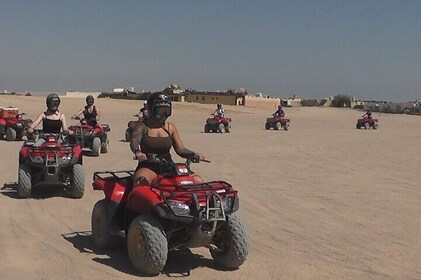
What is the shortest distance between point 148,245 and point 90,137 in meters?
12.3

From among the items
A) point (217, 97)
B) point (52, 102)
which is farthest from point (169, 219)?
point (217, 97)

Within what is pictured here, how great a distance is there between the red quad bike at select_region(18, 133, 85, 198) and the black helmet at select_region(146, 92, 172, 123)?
3.72m

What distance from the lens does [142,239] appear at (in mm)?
5895

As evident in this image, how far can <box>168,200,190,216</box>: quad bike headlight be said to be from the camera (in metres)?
5.63

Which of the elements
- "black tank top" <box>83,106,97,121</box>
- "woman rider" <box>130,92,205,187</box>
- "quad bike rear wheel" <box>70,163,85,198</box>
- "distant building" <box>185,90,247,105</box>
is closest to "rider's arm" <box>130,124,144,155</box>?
"woman rider" <box>130,92,205,187</box>

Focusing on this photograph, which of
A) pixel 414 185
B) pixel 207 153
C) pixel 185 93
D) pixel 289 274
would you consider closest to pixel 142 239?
pixel 289 274

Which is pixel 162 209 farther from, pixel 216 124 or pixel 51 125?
pixel 216 124

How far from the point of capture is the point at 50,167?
9.81 m

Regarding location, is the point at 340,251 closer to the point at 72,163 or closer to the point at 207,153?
the point at 72,163

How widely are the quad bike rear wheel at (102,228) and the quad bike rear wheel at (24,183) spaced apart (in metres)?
3.11

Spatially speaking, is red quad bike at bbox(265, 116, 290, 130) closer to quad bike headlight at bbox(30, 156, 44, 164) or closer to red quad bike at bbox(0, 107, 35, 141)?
red quad bike at bbox(0, 107, 35, 141)

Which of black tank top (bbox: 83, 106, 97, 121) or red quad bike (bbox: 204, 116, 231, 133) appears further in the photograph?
red quad bike (bbox: 204, 116, 231, 133)

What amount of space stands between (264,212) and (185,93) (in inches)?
3491

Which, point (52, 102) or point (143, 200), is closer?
point (143, 200)
